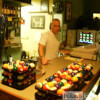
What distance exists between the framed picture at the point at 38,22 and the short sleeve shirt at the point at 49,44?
2.05 metres

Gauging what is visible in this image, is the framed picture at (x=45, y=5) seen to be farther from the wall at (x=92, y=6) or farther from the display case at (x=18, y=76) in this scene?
the display case at (x=18, y=76)

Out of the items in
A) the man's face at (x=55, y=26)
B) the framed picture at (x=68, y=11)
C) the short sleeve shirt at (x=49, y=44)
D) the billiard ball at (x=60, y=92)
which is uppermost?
the framed picture at (x=68, y=11)

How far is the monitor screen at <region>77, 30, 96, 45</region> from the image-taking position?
4.55m

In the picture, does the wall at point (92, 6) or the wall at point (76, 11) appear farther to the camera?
the wall at point (92, 6)

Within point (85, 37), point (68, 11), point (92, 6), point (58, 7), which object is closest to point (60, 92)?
point (58, 7)

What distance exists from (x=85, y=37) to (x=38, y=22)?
63.1 inches

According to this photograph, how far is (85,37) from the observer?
4.68m

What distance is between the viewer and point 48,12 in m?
4.39

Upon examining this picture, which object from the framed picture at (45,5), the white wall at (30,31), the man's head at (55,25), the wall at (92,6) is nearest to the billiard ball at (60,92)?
the man's head at (55,25)

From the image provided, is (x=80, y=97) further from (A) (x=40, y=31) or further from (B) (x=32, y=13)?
(B) (x=32, y=13)

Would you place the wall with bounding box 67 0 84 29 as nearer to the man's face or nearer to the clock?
the clock

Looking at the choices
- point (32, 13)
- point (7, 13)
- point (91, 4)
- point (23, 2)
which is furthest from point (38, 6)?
point (91, 4)

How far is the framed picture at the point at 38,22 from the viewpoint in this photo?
4.74 metres

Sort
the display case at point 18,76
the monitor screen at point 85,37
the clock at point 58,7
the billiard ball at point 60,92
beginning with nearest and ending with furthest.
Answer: the billiard ball at point 60,92 → the display case at point 18,76 → the clock at point 58,7 → the monitor screen at point 85,37
